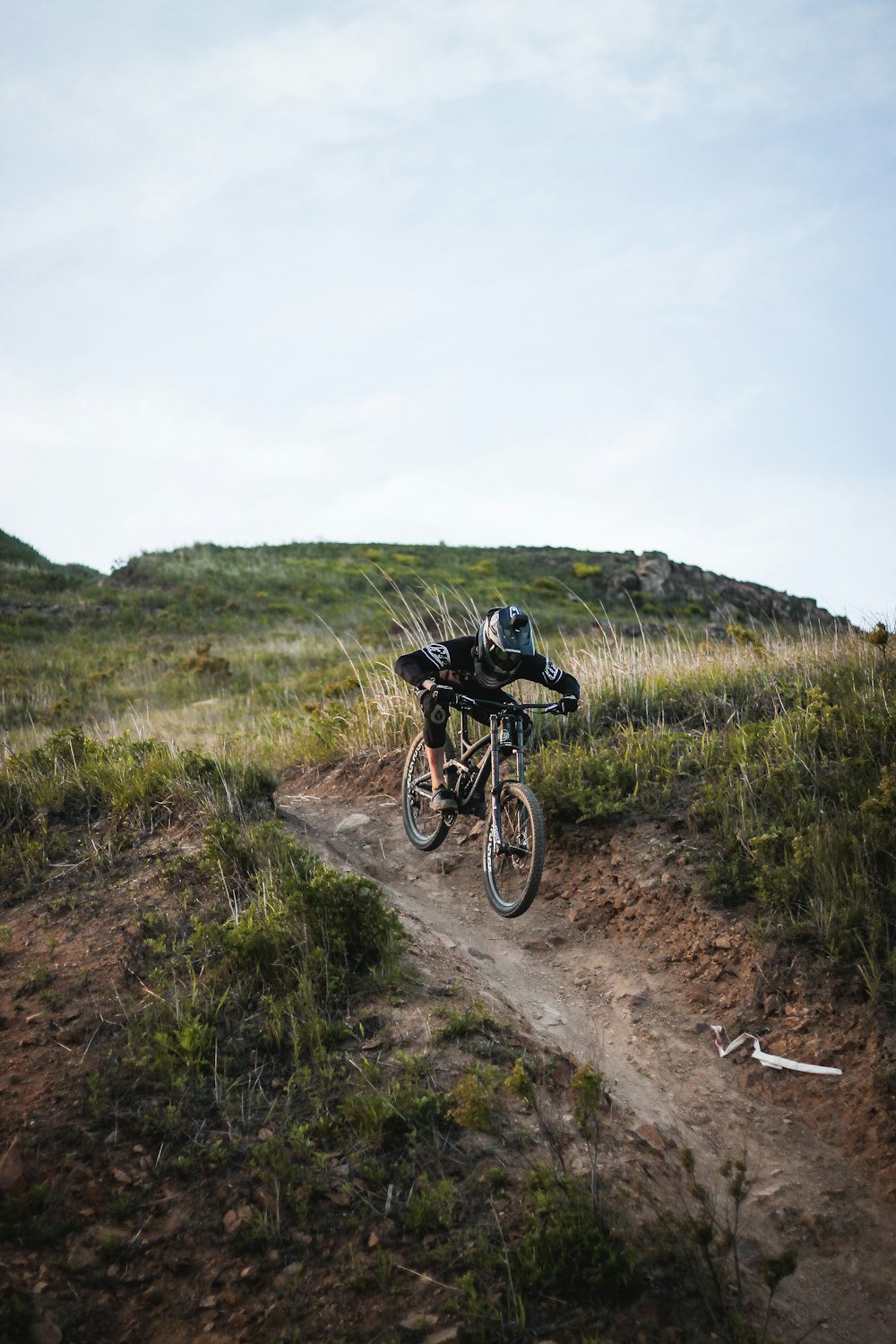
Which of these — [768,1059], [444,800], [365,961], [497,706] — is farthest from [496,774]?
[768,1059]

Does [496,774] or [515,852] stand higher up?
[496,774]

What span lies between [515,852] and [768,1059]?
212cm

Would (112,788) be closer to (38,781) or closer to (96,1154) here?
(38,781)

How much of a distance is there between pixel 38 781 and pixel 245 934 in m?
4.08

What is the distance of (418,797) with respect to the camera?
838 centimetres

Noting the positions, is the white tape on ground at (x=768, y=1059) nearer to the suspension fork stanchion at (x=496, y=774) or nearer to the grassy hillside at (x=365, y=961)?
the grassy hillside at (x=365, y=961)

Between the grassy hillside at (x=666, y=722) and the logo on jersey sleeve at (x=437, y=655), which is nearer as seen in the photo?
the grassy hillside at (x=666, y=722)

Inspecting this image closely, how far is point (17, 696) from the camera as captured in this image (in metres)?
18.2

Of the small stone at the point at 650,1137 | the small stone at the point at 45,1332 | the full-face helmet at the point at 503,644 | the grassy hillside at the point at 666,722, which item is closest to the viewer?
the small stone at the point at 45,1332

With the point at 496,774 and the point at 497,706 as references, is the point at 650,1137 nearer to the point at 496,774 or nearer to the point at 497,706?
the point at 496,774

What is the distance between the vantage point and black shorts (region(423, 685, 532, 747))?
6613 mm

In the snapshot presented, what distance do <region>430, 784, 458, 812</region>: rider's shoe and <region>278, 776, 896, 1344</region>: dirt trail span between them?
841 millimetres

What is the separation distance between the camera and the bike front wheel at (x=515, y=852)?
590 cm

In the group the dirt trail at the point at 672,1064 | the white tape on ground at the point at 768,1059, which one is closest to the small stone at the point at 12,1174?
the dirt trail at the point at 672,1064
